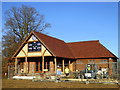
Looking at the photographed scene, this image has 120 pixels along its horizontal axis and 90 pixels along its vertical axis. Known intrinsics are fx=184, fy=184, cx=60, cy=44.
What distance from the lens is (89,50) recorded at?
3203cm

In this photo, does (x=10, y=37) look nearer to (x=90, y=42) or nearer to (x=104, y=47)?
(x=90, y=42)

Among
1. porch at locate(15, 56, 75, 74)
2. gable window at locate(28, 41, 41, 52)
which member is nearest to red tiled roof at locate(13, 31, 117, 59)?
gable window at locate(28, 41, 41, 52)

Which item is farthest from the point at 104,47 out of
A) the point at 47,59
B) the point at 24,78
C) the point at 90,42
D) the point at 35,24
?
the point at 35,24

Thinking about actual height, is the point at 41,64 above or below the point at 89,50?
below

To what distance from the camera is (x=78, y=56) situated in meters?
31.4

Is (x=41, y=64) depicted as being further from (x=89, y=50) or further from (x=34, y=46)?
(x=89, y=50)

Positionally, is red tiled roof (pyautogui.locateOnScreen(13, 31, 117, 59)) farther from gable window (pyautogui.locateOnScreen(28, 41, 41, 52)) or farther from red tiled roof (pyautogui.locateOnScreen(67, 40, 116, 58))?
gable window (pyautogui.locateOnScreen(28, 41, 41, 52))

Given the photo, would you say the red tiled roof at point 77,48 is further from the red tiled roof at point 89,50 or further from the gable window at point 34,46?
the gable window at point 34,46

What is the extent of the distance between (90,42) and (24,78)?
1503 centimetres

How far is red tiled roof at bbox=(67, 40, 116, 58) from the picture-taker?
2998 centimetres

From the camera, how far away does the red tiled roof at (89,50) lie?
98.4 ft

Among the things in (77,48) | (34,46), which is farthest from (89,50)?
(34,46)

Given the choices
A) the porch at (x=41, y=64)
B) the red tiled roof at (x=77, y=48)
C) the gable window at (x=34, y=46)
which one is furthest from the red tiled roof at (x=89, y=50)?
the gable window at (x=34, y=46)

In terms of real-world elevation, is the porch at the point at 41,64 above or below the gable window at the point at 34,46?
below
